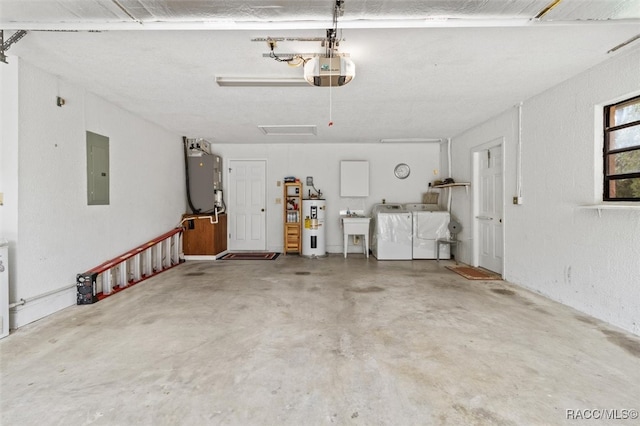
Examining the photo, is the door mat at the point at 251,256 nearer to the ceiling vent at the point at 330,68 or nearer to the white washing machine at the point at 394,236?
the white washing machine at the point at 394,236

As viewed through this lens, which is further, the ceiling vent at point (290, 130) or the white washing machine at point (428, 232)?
the white washing machine at point (428, 232)

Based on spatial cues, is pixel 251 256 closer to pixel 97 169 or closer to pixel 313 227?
pixel 313 227

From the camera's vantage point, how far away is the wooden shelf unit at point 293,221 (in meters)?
6.77

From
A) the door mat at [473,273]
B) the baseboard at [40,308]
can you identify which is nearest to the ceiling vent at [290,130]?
the door mat at [473,273]

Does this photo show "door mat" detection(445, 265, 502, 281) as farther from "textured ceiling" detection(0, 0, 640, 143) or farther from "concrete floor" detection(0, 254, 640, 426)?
"textured ceiling" detection(0, 0, 640, 143)

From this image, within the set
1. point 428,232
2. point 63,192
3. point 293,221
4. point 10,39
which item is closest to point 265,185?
point 293,221

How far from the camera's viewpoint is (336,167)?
23.1 feet

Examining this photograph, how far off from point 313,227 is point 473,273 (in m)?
3.20

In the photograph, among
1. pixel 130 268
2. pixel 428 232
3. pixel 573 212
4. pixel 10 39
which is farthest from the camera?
pixel 428 232

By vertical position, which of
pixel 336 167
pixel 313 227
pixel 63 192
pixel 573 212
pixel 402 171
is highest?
pixel 336 167

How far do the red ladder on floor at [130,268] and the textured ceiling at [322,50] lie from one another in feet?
7.09

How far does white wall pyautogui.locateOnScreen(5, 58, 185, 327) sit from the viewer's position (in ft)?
9.66

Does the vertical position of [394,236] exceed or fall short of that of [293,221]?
it falls short

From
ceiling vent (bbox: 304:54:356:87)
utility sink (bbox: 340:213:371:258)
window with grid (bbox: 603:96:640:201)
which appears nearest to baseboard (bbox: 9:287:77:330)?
ceiling vent (bbox: 304:54:356:87)
